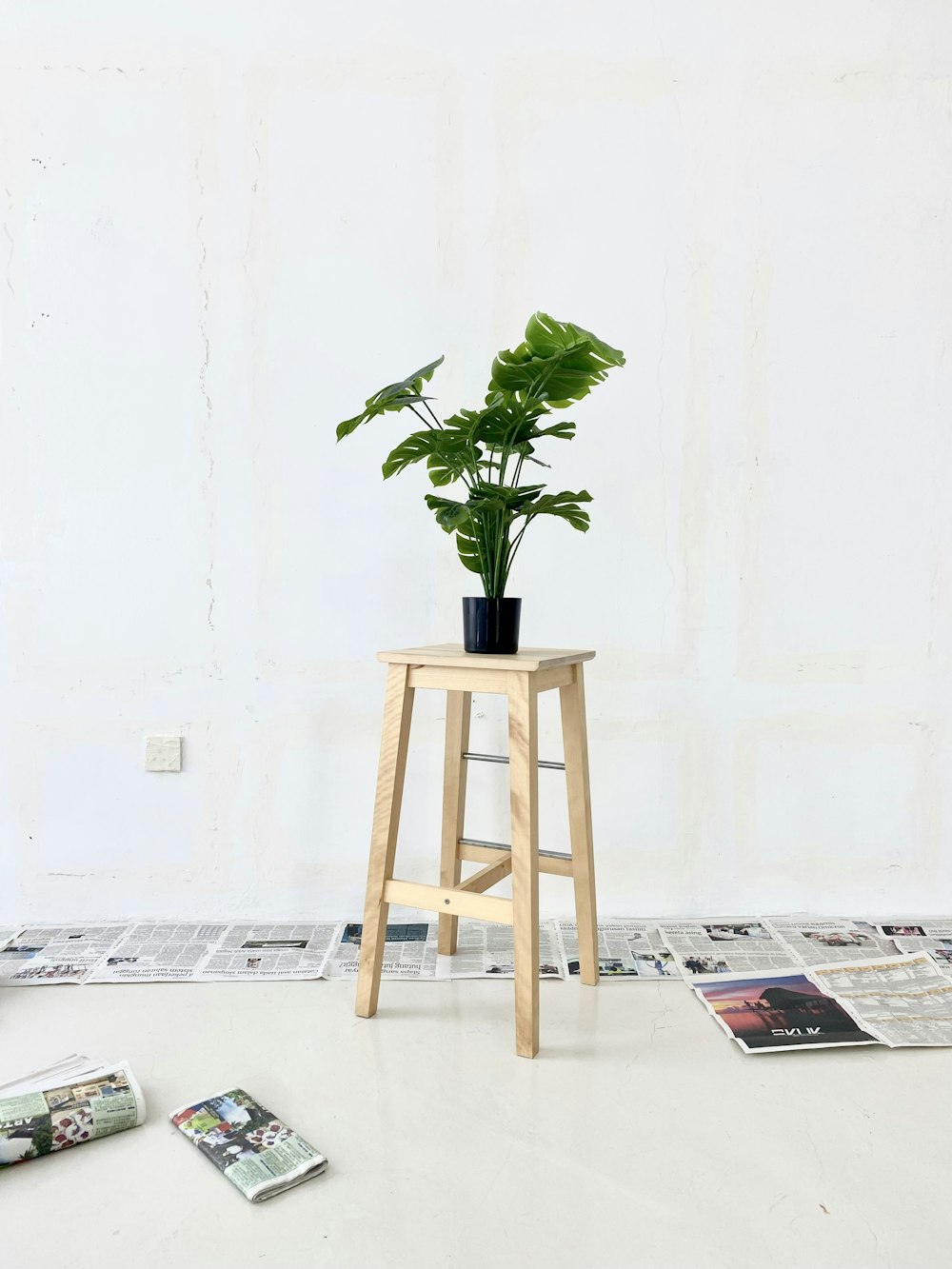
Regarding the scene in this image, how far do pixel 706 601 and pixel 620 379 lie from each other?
1.83ft

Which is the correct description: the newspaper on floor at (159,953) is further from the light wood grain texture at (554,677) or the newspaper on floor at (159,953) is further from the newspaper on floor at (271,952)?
the light wood grain texture at (554,677)

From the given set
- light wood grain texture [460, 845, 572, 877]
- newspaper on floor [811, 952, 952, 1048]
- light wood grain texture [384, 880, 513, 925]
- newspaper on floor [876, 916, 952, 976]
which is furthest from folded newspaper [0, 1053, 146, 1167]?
newspaper on floor [876, 916, 952, 976]

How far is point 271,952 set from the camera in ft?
6.70

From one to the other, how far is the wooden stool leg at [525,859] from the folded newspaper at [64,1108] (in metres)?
0.62

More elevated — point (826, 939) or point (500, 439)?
point (500, 439)

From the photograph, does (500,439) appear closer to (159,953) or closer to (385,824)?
(385,824)

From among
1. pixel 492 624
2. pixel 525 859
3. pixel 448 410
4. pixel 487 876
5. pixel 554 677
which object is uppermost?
pixel 448 410

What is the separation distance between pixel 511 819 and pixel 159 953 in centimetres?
90

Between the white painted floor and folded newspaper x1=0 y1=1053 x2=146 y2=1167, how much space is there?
0.02 meters

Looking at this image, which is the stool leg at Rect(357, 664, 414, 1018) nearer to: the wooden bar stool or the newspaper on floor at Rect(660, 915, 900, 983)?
the wooden bar stool

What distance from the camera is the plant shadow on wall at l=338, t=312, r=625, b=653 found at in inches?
64.1

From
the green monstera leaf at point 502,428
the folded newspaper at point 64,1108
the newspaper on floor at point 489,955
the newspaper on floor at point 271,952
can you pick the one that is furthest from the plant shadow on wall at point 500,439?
the folded newspaper at point 64,1108

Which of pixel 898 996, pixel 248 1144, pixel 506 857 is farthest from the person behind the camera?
pixel 506 857

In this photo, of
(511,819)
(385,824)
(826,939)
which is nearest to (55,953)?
(385,824)
